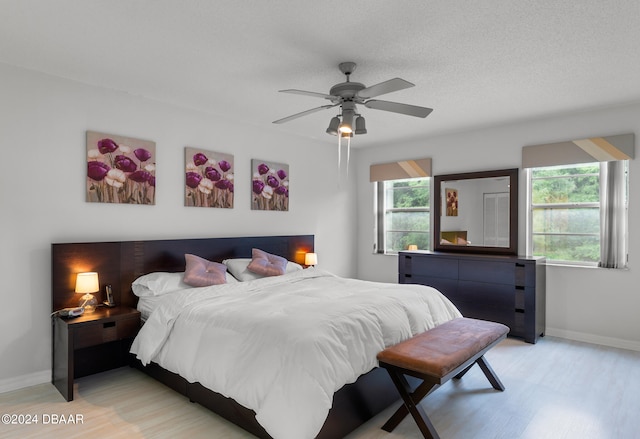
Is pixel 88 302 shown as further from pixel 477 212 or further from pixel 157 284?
pixel 477 212

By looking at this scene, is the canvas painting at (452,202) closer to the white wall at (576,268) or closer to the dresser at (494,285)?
the white wall at (576,268)

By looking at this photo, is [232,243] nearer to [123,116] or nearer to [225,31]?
[123,116]

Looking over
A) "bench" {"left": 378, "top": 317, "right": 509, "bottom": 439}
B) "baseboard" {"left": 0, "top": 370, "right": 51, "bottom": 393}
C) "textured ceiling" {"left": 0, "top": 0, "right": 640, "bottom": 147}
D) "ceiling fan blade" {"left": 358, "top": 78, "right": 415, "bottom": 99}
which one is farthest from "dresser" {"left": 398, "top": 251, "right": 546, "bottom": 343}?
"baseboard" {"left": 0, "top": 370, "right": 51, "bottom": 393}

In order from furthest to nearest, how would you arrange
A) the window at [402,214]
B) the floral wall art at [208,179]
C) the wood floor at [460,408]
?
the window at [402,214], the floral wall art at [208,179], the wood floor at [460,408]

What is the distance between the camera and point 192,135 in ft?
13.9

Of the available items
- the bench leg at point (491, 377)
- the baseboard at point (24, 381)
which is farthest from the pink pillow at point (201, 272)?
the bench leg at point (491, 377)

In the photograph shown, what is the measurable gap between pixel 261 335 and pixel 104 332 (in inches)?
58.8

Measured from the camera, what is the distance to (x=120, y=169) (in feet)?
11.9

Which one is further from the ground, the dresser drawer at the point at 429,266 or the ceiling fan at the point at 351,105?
the ceiling fan at the point at 351,105

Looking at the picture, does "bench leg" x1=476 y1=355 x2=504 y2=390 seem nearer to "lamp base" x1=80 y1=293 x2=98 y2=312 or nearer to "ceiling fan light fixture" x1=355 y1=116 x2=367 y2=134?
"ceiling fan light fixture" x1=355 y1=116 x2=367 y2=134

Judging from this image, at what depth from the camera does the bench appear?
227cm

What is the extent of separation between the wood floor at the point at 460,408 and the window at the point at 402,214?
256cm

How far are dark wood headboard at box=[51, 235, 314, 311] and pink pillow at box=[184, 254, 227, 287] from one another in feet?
0.74

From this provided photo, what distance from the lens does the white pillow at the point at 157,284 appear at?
3418mm
